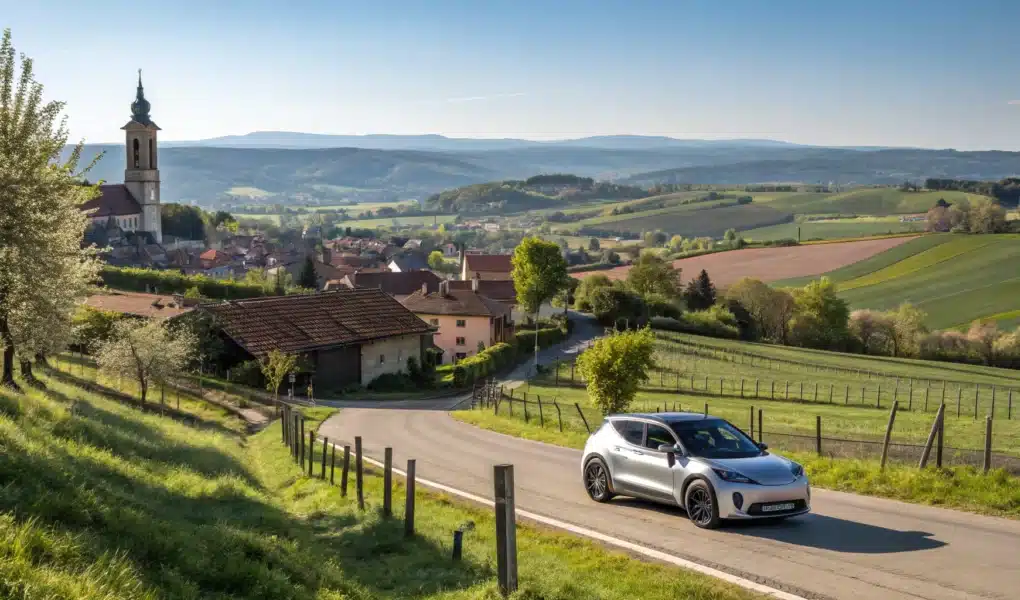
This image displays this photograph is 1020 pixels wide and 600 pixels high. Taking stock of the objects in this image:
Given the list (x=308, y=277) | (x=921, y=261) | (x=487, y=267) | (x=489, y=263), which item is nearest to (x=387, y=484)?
(x=308, y=277)

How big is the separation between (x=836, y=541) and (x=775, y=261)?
4787 inches

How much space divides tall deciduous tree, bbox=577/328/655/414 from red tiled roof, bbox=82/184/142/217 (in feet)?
433

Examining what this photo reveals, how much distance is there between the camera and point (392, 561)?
12.9 m

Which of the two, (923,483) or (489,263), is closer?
(923,483)

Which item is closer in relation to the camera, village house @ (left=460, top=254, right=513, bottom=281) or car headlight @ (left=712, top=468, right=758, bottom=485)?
car headlight @ (left=712, top=468, right=758, bottom=485)

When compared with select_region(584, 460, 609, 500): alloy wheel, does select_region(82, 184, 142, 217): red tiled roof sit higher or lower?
higher

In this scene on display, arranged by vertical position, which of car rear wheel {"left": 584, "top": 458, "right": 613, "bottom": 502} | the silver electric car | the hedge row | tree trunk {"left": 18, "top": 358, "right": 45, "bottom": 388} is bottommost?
the hedge row

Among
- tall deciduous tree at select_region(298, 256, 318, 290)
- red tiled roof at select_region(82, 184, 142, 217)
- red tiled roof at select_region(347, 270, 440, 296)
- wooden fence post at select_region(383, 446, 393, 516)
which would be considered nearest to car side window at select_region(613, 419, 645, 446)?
wooden fence post at select_region(383, 446, 393, 516)

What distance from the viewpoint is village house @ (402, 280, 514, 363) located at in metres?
79.4

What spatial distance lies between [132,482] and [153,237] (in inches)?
5789

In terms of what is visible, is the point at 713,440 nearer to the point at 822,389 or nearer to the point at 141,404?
the point at 141,404

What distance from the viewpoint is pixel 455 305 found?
80.1 metres

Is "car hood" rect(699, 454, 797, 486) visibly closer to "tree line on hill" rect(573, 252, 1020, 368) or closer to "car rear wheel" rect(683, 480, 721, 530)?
"car rear wheel" rect(683, 480, 721, 530)

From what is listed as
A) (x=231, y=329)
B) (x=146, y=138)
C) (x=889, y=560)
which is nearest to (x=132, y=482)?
(x=889, y=560)
